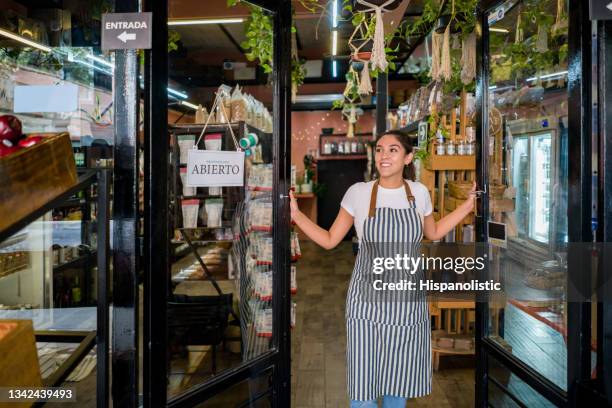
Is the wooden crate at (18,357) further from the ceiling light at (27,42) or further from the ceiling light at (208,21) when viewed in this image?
the ceiling light at (208,21)

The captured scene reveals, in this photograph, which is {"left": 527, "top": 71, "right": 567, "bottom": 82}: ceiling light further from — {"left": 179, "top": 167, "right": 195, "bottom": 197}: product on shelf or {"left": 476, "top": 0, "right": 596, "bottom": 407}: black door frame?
{"left": 179, "top": 167, "right": 195, "bottom": 197}: product on shelf

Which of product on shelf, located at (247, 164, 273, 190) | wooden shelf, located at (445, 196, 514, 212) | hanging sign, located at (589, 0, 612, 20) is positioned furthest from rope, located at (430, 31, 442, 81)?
hanging sign, located at (589, 0, 612, 20)

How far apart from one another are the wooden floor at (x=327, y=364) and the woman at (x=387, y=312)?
43.2 inches

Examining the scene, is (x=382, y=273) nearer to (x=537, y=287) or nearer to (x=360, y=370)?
(x=360, y=370)

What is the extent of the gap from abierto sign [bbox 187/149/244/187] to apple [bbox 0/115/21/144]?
93 cm

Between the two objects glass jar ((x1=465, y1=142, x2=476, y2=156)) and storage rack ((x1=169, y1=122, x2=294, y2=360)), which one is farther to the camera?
glass jar ((x1=465, y1=142, x2=476, y2=156))

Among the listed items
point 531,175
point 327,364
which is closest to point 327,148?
point 327,364

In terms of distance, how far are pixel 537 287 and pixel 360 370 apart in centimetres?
89

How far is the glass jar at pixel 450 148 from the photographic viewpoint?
147 inches

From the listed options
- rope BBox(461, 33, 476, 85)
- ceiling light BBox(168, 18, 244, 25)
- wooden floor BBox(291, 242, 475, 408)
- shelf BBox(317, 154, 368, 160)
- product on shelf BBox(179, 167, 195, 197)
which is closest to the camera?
ceiling light BBox(168, 18, 244, 25)

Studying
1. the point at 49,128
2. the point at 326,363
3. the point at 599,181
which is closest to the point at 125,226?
the point at 49,128

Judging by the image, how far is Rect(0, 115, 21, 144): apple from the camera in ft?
4.01

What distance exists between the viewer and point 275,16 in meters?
2.31

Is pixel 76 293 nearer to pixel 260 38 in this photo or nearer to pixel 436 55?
pixel 260 38
